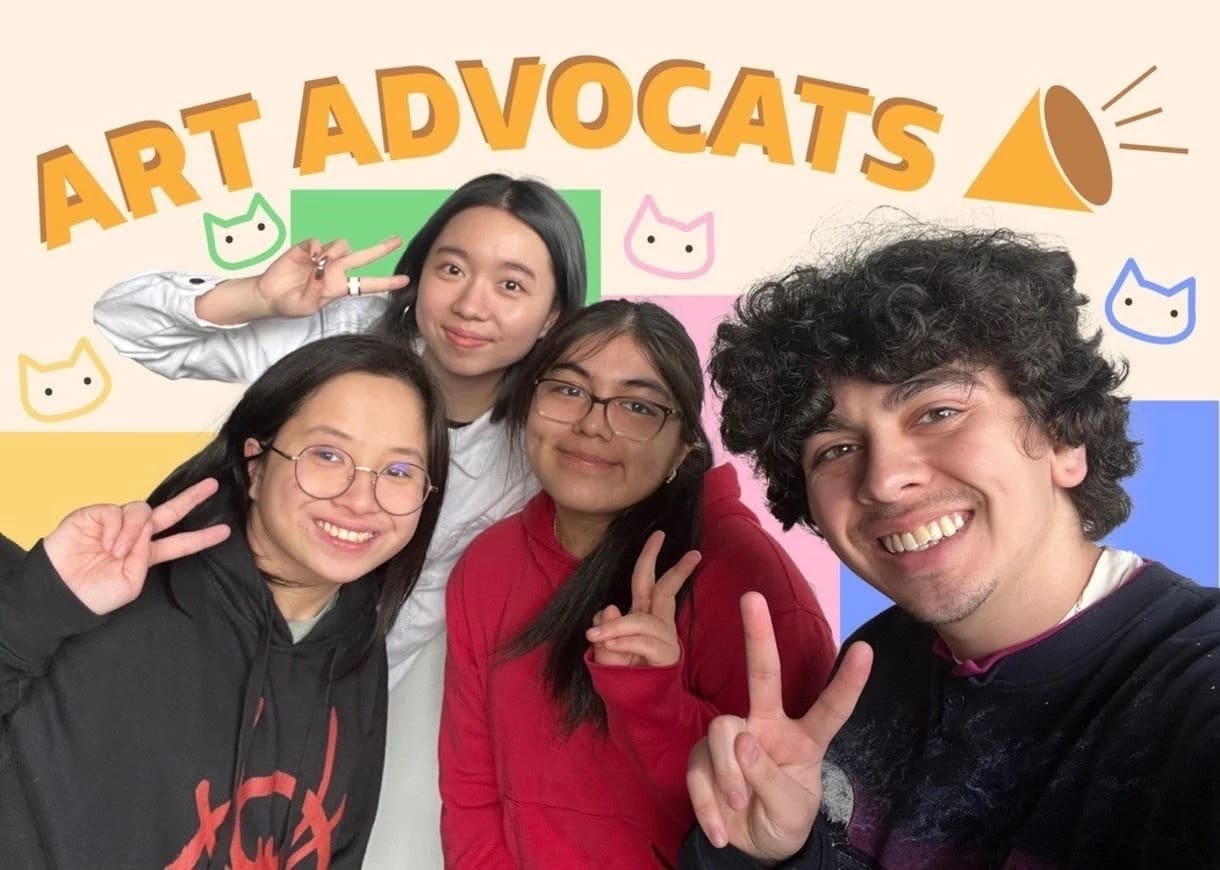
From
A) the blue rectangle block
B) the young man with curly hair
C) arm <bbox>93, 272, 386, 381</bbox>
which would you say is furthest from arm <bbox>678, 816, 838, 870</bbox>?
the blue rectangle block

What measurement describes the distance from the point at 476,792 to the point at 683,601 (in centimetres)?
49

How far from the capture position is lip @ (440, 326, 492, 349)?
6.82 ft

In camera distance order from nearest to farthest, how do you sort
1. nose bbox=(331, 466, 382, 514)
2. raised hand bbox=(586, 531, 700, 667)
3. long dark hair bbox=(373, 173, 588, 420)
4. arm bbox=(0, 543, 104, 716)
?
arm bbox=(0, 543, 104, 716), raised hand bbox=(586, 531, 700, 667), nose bbox=(331, 466, 382, 514), long dark hair bbox=(373, 173, 588, 420)

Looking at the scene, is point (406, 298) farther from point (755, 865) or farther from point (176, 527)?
point (755, 865)

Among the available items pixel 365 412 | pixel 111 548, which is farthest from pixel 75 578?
pixel 365 412

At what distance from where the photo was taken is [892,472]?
3.88ft

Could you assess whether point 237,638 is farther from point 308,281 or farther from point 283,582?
point 308,281

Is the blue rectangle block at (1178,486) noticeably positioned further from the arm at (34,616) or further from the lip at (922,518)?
the arm at (34,616)

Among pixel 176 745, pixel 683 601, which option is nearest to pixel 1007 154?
pixel 683 601

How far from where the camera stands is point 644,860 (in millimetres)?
1593

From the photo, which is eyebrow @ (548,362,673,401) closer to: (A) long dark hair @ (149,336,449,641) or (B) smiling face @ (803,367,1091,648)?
(A) long dark hair @ (149,336,449,641)

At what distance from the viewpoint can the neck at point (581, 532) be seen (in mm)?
1764

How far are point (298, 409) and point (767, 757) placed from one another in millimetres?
897

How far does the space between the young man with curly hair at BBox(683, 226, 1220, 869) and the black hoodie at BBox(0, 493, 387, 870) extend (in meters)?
0.66
